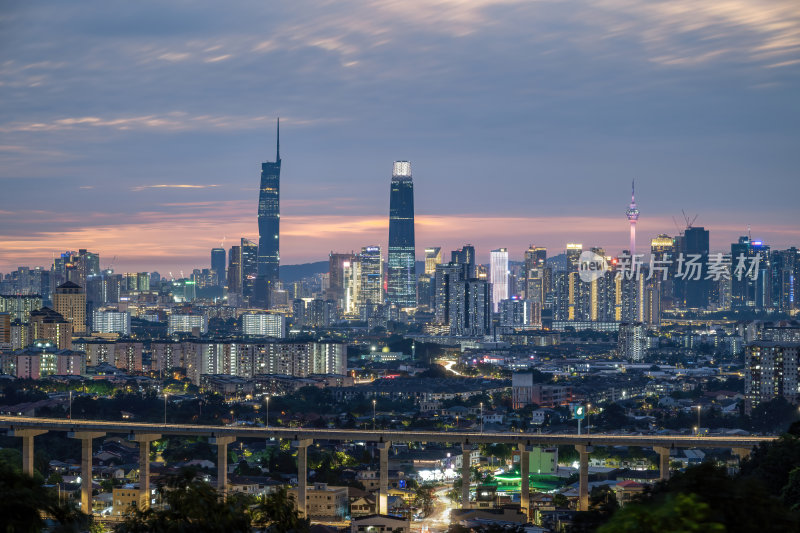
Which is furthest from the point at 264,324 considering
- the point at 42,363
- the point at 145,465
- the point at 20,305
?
the point at 145,465

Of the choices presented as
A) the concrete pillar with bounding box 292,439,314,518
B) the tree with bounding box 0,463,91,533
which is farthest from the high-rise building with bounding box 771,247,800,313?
the tree with bounding box 0,463,91,533

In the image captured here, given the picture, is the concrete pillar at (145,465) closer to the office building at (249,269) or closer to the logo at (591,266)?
the logo at (591,266)

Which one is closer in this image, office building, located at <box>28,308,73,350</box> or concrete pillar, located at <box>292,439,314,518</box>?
concrete pillar, located at <box>292,439,314,518</box>

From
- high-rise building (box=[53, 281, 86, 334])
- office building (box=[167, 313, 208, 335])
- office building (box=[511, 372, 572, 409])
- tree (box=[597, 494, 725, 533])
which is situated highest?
tree (box=[597, 494, 725, 533])

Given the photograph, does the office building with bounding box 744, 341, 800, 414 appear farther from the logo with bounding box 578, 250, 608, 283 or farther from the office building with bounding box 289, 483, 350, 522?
the logo with bounding box 578, 250, 608, 283

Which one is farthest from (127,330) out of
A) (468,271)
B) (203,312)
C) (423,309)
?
(423,309)

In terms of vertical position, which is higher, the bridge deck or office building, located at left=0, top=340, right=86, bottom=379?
the bridge deck
